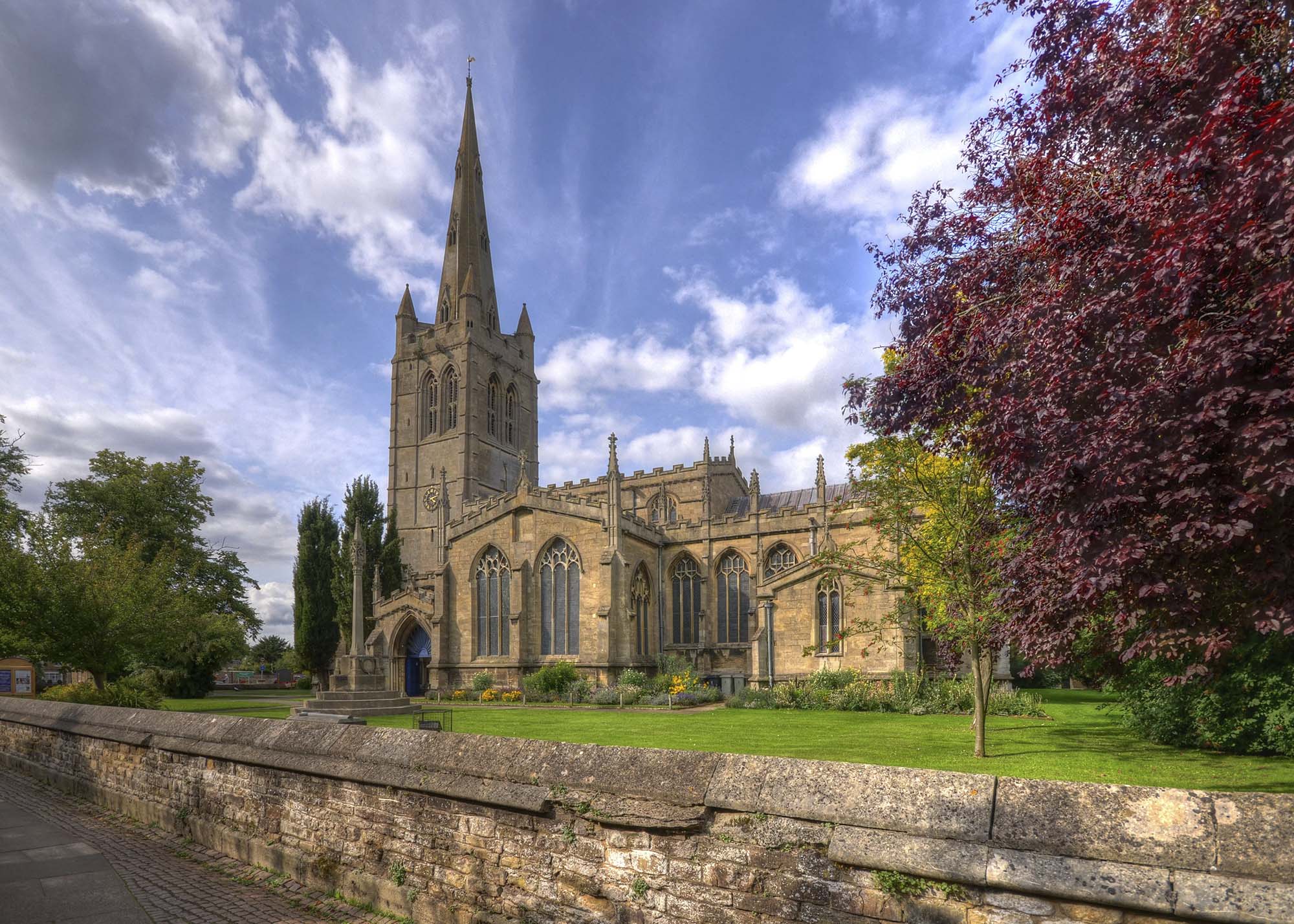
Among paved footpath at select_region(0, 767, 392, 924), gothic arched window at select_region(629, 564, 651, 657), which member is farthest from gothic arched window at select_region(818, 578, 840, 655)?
paved footpath at select_region(0, 767, 392, 924)

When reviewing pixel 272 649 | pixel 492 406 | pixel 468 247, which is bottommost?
pixel 272 649

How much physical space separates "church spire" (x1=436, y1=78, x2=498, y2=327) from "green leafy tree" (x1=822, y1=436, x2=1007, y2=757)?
50675mm

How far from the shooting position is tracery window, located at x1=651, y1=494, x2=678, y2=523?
168 feet

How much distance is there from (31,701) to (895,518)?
1821 centimetres

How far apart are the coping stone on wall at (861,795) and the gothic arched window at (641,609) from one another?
30267 millimetres

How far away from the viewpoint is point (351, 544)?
43.0 metres

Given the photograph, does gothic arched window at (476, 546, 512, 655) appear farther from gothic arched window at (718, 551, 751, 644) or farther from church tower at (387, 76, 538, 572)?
church tower at (387, 76, 538, 572)

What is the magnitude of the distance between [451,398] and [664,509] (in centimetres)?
2077

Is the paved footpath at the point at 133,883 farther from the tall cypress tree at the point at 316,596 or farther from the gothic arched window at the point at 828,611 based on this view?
the tall cypress tree at the point at 316,596

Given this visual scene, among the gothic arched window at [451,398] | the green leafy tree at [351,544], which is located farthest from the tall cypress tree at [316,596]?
the gothic arched window at [451,398]

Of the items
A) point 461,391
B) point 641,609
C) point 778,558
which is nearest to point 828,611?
point 778,558

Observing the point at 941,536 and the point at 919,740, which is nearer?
the point at 941,536

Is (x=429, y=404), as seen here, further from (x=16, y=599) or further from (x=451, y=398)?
(x=16, y=599)

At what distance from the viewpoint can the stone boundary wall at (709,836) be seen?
3.29 meters
